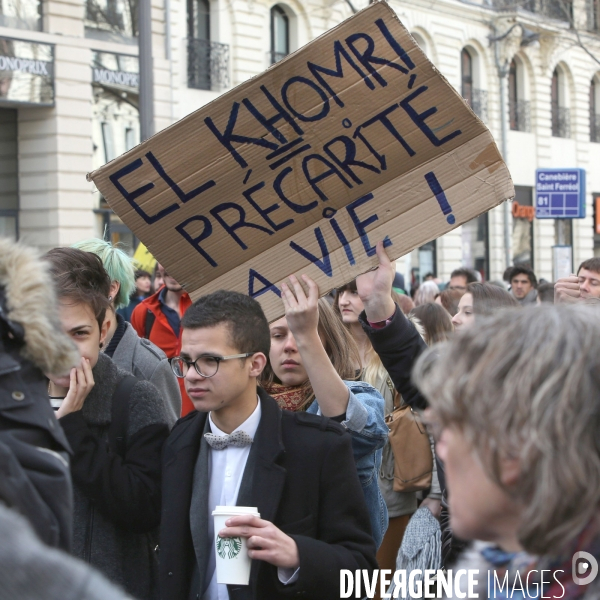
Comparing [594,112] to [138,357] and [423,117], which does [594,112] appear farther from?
[423,117]

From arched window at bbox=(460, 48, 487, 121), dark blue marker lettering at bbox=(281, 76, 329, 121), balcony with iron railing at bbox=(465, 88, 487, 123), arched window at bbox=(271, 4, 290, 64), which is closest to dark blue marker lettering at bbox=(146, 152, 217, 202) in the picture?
dark blue marker lettering at bbox=(281, 76, 329, 121)

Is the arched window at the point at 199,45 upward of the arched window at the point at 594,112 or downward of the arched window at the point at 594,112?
downward

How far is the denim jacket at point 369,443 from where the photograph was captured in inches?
115

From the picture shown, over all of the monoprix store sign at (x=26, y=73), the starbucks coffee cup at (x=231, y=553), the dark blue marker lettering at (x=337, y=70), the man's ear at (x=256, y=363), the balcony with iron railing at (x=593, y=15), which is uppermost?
the balcony with iron railing at (x=593, y=15)

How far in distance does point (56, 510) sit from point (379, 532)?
1664mm

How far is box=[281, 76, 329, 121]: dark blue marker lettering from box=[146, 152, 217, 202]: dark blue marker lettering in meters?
0.36

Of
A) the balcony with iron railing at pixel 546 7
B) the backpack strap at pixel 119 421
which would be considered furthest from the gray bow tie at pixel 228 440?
the balcony with iron railing at pixel 546 7

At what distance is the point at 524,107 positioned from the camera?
2756 centimetres

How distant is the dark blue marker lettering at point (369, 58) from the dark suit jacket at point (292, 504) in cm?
112

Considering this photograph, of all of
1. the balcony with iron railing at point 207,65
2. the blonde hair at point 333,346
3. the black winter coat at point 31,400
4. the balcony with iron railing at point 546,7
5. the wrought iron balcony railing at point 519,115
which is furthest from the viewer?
the wrought iron balcony railing at point 519,115

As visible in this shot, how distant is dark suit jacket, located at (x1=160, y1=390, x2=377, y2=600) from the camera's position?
2385 millimetres

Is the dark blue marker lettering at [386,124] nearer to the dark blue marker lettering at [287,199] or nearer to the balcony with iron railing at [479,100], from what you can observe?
the dark blue marker lettering at [287,199]

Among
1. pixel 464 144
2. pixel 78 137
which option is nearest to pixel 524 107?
pixel 78 137

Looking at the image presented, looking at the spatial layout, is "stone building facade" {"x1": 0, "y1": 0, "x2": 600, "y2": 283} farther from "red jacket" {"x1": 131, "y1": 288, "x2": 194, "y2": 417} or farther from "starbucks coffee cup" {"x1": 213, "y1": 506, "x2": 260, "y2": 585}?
"starbucks coffee cup" {"x1": 213, "y1": 506, "x2": 260, "y2": 585}
